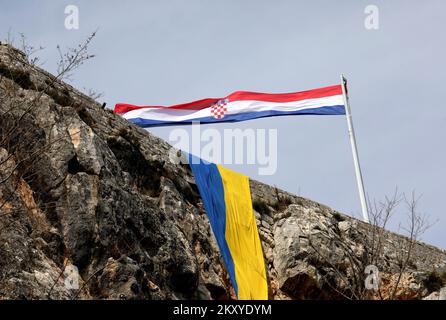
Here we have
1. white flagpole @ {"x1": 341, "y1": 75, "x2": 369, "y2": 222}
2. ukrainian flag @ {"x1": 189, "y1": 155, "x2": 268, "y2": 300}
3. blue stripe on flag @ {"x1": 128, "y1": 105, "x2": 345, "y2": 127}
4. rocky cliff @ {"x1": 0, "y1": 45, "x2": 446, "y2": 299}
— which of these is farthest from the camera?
blue stripe on flag @ {"x1": 128, "y1": 105, "x2": 345, "y2": 127}

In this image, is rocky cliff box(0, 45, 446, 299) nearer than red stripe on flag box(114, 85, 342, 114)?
Yes

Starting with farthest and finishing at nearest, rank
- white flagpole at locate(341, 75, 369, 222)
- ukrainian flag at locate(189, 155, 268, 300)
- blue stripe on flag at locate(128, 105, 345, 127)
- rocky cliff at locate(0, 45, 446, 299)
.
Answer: blue stripe on flag at locate(128, 105, 345, 127) < white flagpole at locate(341, 75, 369, 222) < ukrainian flag at locate(189, 155, 268, 300) < rocky cliff at locate(0, 45, 446, 299)

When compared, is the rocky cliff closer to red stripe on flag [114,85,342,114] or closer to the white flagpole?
the white flagpole

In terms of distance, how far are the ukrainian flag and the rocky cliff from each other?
0.21 meters

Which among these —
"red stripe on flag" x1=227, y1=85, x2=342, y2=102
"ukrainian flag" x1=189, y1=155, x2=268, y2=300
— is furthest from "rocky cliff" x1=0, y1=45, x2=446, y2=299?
"red stripe on flag" x1=227, y1=85, x2=342, y2=102

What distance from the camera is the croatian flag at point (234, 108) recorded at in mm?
20500

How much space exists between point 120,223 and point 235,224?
3474 mm

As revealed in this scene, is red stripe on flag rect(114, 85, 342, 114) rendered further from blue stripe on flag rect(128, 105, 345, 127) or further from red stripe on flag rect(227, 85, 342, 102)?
blue stripe on flag rect(128, 105, 345, 127)

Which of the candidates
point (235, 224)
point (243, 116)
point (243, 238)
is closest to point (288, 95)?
point (243, 116)

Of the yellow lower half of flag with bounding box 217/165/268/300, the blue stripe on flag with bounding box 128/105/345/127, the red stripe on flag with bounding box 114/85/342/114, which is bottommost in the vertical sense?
the yellow lower half of flag with bounding box 217/165/268/300

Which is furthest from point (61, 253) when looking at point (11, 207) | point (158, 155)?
point (158, 155)

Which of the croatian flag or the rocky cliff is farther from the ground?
the croatian flag

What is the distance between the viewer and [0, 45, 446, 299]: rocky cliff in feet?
40.4

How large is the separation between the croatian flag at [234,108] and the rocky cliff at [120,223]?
113 inches
